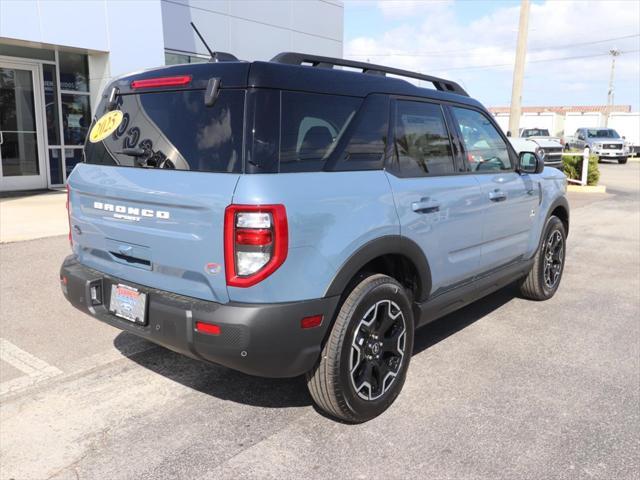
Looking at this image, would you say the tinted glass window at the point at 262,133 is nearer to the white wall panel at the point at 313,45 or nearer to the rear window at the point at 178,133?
the rear window at the point at 178,133

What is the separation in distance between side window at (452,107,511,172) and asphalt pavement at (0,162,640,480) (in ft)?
4.52

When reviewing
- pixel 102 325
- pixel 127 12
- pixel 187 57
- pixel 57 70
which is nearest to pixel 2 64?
pixel 57 70

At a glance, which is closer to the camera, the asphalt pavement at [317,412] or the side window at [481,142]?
the asphalt pavement at [317,412]

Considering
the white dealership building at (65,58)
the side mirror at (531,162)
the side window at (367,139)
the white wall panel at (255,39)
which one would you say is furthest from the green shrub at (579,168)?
the side window at (367,139)

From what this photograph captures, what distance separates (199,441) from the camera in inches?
118

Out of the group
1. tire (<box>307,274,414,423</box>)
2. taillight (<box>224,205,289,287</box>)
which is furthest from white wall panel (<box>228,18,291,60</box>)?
taillight (<box>224,205,289,287</box>)

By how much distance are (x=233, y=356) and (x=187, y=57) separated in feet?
40.6

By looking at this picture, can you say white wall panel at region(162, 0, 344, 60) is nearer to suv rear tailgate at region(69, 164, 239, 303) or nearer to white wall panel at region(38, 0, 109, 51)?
white wall panel at region(38, 0, 109, 51)

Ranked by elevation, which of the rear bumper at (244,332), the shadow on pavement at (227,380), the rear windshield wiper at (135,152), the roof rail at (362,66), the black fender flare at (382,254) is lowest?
the shadow on pavement at (227,380)

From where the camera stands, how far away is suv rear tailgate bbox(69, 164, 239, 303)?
2660 millimetres

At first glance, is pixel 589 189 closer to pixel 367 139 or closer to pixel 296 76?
pixel 367 139

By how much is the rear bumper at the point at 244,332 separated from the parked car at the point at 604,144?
30812mm

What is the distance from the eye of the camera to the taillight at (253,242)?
2.55 meters

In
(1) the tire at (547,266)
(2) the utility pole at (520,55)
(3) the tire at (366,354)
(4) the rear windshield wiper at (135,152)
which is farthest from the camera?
(2) the utility pole at (520,55)
